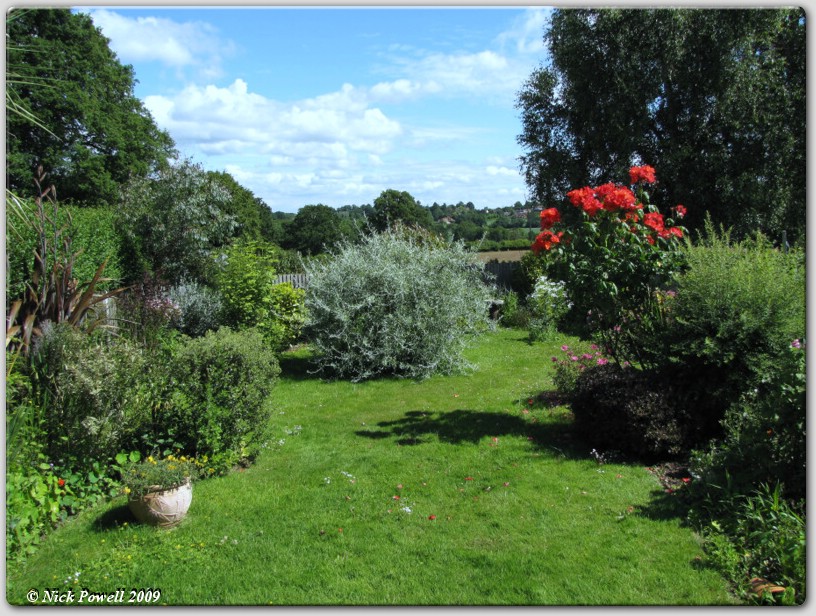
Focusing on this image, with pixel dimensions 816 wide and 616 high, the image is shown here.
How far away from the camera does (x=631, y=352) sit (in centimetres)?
683

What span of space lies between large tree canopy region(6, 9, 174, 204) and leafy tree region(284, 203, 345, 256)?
31342 mm

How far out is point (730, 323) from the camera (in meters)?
5.52

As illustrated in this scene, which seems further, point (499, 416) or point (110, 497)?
point (499, 416)

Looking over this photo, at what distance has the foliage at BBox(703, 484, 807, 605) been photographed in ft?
10.9

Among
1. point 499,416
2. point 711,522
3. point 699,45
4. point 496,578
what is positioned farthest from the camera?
point 699,45

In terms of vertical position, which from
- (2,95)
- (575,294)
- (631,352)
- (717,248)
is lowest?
(631,352)

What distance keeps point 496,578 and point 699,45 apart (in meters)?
17.5

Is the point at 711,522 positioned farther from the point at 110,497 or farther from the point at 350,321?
the point at 350,321

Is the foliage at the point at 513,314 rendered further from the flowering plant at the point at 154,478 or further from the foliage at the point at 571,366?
the flowering plant at the point at 154,478

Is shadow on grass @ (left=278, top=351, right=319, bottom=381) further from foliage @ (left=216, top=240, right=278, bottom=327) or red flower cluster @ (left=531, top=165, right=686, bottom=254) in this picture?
red flower cluster @ (left=531, top=165, right=686, bottom=254)

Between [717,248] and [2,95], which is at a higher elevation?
[2,95]

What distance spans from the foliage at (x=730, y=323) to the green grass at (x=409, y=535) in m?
1.23

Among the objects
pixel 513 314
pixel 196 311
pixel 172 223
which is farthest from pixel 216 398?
pixel 513 314

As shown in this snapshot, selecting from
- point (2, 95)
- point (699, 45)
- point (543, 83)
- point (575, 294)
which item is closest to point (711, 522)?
point (575, 294)
